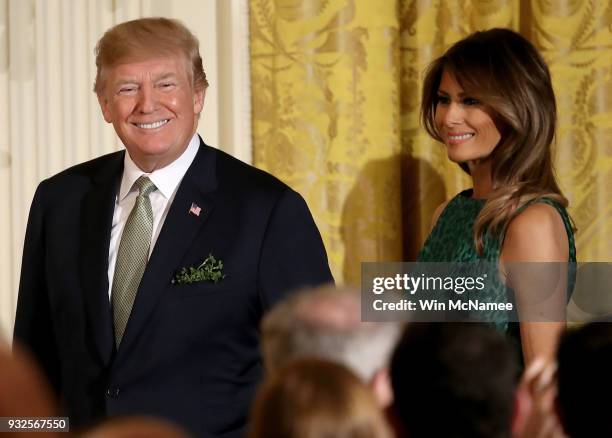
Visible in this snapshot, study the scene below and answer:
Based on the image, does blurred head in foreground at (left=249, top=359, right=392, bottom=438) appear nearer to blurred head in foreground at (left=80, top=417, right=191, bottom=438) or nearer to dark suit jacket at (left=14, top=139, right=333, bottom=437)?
blurred head in foreground at (left=80, top=417, right=191, bottom=438)

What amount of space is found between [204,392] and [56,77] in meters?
1.26

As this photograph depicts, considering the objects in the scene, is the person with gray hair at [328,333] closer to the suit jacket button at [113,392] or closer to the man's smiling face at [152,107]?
the suit jacket button at [113,392]

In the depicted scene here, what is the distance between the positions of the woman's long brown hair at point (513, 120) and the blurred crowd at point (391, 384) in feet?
4.19

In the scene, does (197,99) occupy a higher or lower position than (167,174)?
higher

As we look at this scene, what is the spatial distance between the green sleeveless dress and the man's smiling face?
26.6 inches

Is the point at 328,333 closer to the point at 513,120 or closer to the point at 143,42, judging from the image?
the point at 143,42

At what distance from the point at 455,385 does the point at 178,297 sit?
46.8 inches

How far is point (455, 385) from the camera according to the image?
2.83ft

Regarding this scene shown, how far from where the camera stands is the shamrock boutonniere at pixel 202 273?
1999mm

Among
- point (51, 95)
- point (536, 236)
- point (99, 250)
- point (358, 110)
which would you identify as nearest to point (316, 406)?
point (99, 250)

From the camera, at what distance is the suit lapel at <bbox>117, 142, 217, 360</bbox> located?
6.47 feet

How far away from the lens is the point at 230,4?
9.38 ft

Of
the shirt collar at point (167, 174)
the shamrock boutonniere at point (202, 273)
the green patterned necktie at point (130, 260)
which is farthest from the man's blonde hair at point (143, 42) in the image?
the shamrock boutonniere at point (202, 273)

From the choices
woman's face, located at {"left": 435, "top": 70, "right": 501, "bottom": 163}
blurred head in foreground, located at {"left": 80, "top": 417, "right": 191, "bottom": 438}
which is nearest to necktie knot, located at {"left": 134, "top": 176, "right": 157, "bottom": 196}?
→ woman's face, located at {"left": 435, "top": 70, "right": 501, "bottom": 163}
